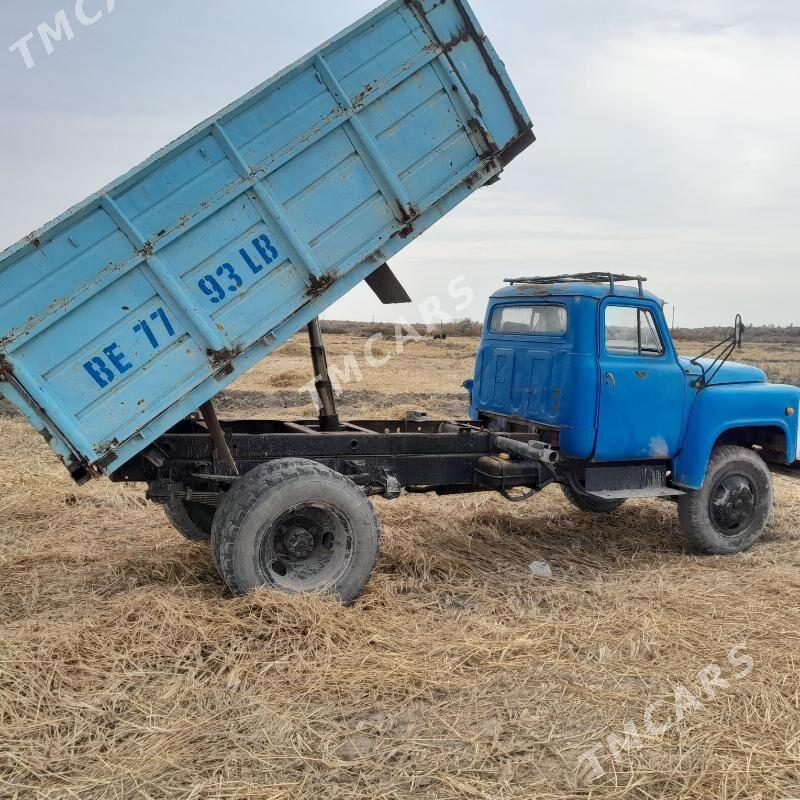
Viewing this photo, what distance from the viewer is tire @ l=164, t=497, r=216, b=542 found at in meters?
6.57

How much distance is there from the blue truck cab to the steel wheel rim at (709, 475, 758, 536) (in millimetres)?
11

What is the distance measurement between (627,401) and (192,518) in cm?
379

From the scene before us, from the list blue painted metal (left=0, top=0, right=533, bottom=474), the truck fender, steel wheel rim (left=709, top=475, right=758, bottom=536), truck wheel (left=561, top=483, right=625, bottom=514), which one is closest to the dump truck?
blue painted metal (left=0, top=0, right=533, bottom=474)

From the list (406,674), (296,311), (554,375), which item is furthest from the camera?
(554,375)

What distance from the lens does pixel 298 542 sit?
5484 mm

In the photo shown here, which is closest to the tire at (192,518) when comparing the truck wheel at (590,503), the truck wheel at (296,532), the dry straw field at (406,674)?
the dry straw field at (406,674)

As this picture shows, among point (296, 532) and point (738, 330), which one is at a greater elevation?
point (296, 532)

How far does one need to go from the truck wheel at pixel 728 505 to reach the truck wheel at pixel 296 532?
327 centimetres

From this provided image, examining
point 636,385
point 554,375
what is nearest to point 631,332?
point 636,385

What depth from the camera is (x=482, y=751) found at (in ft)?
12.4

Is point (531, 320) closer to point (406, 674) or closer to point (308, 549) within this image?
point (308, 549)

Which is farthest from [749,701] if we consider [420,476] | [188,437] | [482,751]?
[188,437]

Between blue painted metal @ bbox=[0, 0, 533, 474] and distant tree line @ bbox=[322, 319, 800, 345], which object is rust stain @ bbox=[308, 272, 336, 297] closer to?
blue painted metal @ bbox=[0, 0, 533, 474]

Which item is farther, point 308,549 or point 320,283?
point 308,549
